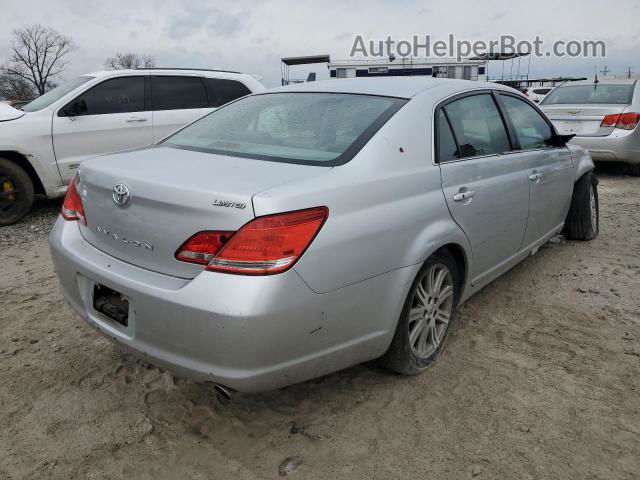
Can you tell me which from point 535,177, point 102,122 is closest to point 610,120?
point 535,177

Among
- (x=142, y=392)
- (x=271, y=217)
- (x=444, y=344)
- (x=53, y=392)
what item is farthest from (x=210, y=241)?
(x=444, y=344)

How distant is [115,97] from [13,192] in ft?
5.33

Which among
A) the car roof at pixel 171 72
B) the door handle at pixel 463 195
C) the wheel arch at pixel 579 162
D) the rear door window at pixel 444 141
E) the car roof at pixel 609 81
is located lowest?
the wheel arch at pixel 579 162

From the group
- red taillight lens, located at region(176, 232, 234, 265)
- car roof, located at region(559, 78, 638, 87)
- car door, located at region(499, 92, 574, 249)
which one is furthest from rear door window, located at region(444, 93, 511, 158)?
car roof, located at region(559, 78, 638, 87)

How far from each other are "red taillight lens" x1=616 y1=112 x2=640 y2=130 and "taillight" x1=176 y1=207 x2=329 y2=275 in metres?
7.70

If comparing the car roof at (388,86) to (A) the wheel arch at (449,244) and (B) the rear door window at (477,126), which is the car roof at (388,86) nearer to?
(B) the rear door window at (477,126)

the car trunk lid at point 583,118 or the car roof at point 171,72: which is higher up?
the car roof at point 171,72

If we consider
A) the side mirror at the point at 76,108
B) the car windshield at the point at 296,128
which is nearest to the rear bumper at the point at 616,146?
the car windshield at the point at 296,128

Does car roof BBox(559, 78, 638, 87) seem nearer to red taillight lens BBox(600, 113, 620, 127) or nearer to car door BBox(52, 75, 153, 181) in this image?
red taillight lens BBox(600, 113, 620, 127)

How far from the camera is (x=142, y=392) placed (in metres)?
2.63

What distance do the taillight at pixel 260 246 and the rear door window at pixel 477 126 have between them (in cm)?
135

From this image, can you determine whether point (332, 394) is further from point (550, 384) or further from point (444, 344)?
point (550, 384)

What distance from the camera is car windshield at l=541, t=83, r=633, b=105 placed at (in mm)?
8390

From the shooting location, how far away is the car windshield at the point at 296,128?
2.43 meters
